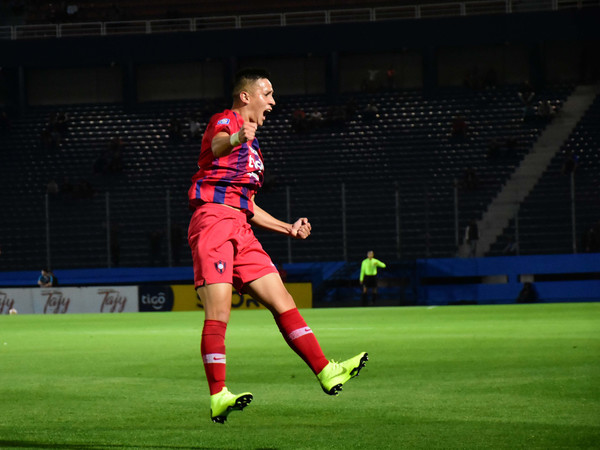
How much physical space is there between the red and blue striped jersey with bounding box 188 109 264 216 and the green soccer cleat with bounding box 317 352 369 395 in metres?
1.27

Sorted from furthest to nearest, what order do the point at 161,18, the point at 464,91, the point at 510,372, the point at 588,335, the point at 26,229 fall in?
the point at 161,18 < the point at 464,91 < the point at 26,229 < the point at 588,335 < the point at 510,372

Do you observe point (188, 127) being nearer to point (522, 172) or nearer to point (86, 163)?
point (86, 163)

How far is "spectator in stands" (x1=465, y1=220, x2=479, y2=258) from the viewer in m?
35.5

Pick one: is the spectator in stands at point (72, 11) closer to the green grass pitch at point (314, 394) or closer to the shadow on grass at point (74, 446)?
the green grass pitch at point (314, 394)

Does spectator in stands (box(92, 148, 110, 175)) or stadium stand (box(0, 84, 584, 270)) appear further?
spectator in stands (box(92, 148, 110, 175))

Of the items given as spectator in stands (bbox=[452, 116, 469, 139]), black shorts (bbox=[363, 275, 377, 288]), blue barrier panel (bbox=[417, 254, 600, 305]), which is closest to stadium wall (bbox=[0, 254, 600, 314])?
blue barrier panel (bbox=[417, 254, 600, 305])

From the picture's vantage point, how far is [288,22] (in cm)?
5078

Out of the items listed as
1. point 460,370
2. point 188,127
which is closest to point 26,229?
point 188,127

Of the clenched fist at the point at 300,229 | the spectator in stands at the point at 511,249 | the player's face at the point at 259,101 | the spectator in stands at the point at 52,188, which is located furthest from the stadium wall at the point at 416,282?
the player's face at the point at 259,101

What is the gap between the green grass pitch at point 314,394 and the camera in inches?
266

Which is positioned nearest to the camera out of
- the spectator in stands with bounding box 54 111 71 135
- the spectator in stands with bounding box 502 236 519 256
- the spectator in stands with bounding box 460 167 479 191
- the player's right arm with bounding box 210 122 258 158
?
the player's right arm with bounding box 210 122 258 158

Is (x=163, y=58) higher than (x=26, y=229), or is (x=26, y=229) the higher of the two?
(x=163, y=58)

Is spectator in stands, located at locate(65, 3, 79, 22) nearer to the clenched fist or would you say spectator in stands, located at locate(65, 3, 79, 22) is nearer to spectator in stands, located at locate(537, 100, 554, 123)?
spectator in stands, located at locate(537, 100, 554, 123)

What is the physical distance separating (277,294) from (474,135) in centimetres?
3607
